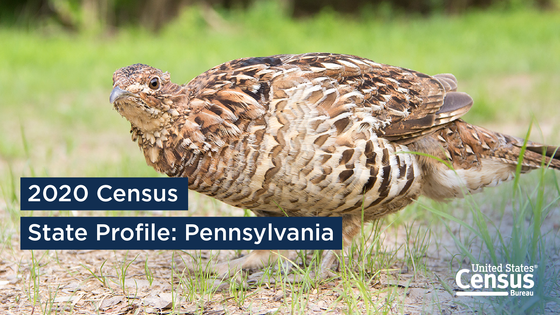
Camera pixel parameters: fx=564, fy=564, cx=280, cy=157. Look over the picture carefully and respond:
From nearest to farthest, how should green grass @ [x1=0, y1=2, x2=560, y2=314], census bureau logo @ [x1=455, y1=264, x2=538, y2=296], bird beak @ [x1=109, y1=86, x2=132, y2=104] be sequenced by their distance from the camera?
census bureau logo @ [x1=455, y1=264, x2=538, y2=296], bird beak @ [x1=109, y1=86, x2=132, y2=104], green grass @ [x1=0, y1=2, x2=560, y2=314]

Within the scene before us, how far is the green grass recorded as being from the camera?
10.3ft

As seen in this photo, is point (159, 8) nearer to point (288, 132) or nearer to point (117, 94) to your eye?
point (117, 94)

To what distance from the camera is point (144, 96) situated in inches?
118

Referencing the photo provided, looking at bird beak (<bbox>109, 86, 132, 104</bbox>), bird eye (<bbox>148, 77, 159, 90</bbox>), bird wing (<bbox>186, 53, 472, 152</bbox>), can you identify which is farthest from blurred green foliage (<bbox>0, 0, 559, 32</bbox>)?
bird beak (<bbox>109, 86, 132, 104</bbox>)

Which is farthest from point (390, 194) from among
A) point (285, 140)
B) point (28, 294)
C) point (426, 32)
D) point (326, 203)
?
point (426, 32)

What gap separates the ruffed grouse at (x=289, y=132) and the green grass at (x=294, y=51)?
40 cm

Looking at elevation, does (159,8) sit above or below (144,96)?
above

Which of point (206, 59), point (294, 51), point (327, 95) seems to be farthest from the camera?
point (294, 51)

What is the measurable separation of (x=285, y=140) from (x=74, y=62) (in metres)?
10.2

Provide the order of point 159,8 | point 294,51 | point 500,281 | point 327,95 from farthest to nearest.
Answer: point 159,8 → point 294,51 → point 327,95 → point 500,281

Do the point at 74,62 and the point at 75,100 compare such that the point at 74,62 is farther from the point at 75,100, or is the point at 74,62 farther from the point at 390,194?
the point at 390,194

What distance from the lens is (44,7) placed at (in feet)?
62.1

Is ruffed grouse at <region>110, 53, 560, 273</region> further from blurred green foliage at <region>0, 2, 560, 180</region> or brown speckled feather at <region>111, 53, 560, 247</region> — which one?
Answer: blurred green foliage at <region>0, 2, 560, 180</region>

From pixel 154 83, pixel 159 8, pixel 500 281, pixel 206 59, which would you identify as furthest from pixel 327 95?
pixel 159 8
